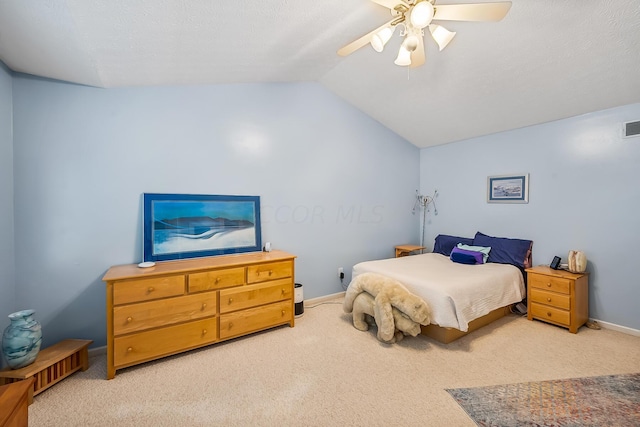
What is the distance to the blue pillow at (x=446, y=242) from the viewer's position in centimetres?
A: 413

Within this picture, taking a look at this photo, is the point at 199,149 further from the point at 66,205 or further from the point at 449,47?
the point at 449,47

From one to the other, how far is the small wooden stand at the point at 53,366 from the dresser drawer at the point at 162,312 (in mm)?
400

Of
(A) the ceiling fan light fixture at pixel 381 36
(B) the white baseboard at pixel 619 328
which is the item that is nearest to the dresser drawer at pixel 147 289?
(A) the ceiling fan light fixture at pixel 381 36

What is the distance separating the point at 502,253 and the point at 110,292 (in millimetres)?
4324

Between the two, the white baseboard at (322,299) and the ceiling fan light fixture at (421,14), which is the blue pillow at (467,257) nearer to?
the white baseboard at (322,299)

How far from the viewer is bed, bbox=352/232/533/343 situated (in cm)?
252

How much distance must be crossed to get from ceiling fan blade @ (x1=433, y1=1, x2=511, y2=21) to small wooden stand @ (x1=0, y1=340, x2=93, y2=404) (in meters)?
3.53

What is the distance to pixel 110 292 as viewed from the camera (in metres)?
2.05

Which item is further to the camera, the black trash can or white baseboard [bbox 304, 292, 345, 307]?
white baseboard [bbox 304, 292, 345, 307]

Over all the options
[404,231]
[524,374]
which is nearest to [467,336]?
[524,374]

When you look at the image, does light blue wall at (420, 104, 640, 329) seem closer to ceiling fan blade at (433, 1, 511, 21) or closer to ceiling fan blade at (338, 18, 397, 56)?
ceiling fan blade at (433, 1, 511, 21)

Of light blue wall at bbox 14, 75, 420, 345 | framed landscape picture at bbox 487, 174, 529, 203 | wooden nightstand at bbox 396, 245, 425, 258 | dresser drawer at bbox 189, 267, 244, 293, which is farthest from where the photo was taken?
wooden nightstand at bbox 396, 245, 425, 258

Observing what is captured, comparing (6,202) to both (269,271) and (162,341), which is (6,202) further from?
(269,271)

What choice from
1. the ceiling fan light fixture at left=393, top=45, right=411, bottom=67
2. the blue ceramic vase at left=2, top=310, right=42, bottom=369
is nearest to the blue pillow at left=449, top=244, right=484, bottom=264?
the ceiling fan light fixture at left=393, top=45, right=411, bottom=67
